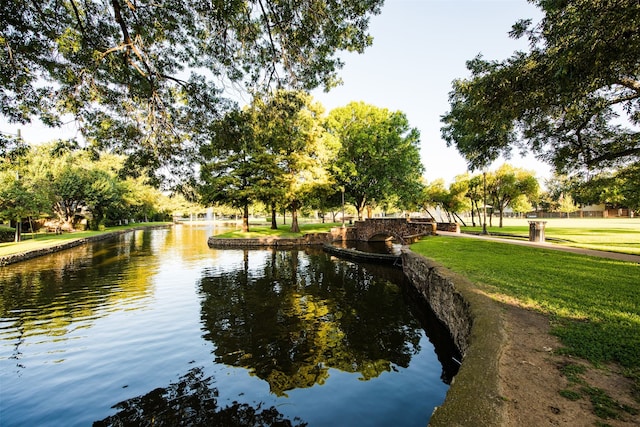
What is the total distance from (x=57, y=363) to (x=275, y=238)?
84.8 ft

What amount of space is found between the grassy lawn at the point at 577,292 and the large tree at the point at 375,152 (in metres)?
26.1

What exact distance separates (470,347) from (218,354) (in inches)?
258

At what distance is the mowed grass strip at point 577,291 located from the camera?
471 cm

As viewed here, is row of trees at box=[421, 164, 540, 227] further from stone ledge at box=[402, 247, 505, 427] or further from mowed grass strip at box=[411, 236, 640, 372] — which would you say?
stone ledge at box=[402, 247, 505, 427]

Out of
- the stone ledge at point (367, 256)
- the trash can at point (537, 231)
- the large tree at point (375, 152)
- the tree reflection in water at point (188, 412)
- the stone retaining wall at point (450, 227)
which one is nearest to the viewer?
the tree reflection in water at point (188, 412)

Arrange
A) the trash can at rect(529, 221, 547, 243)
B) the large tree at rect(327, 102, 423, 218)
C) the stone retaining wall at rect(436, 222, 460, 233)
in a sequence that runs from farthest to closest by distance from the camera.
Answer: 1. the large tree at rect(327, 102, 423, 218)
2. the stone retaining wall at rect(436, 222, 460, 233)
3. the trash can at rect(529, 221, 547, 243)

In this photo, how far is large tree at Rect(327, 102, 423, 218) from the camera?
126 feet

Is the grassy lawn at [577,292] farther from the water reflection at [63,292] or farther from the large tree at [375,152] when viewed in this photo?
the large tree at [375,152]

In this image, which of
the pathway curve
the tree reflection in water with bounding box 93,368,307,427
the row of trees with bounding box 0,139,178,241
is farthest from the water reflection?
the pathway curve

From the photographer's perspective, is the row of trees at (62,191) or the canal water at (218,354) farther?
the row of trees at (62,191)

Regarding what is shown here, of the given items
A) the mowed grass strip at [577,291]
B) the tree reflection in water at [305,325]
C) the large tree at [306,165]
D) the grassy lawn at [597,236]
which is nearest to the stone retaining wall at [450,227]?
the grassy lawn at [597,236]

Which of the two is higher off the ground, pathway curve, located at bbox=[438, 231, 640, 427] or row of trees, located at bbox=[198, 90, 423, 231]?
row of trees, located at bbox=[198, 90, 423, 231]

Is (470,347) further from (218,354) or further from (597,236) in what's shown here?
(597,236)

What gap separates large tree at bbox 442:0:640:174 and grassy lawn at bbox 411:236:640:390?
4.48 meters
